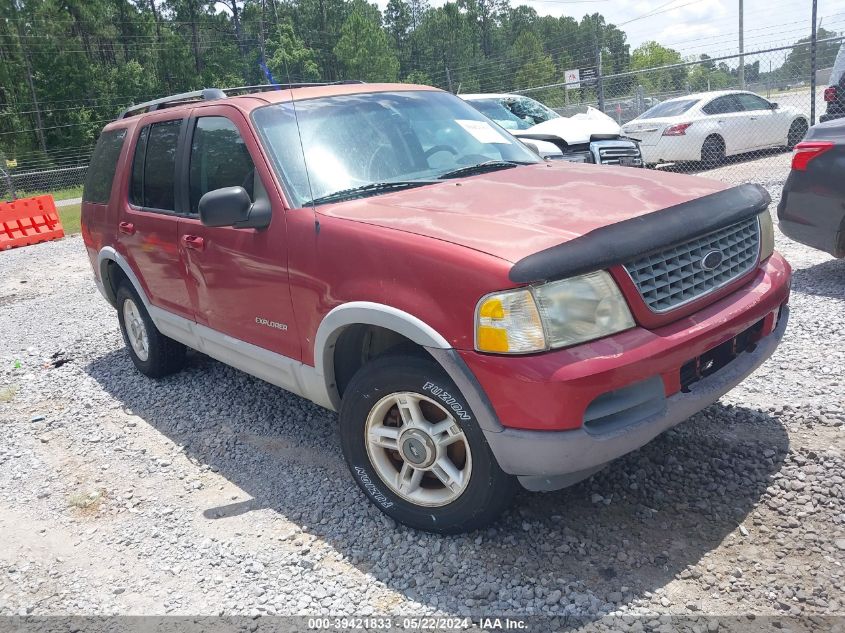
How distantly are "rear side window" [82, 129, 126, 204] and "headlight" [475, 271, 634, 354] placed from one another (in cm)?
377

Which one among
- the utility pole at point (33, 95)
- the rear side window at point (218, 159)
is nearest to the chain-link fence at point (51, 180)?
the utility pole at point (33, 95)

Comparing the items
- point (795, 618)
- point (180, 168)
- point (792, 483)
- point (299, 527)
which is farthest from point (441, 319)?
point (180, 168)

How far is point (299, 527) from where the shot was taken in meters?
3.38

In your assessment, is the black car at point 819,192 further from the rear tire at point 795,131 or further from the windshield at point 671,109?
the rear tire at point 795,131

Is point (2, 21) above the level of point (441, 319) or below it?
above

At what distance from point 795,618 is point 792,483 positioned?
87 centimetres

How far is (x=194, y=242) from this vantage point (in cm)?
409

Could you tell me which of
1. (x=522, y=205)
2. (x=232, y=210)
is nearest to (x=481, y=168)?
(x=522, y=205)

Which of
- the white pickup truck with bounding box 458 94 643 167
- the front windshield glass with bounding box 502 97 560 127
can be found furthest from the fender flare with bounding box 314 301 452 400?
the front windshield glass with bounding box 502 97 560 127

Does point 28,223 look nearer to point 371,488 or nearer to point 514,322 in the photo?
point 371,488

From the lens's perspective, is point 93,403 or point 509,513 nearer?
point 509,513

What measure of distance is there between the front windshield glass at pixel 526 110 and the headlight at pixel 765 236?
935 centimetres

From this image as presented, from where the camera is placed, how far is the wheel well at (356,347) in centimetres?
331

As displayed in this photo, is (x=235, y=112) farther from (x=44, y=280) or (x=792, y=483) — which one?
(x=44, y=280)
